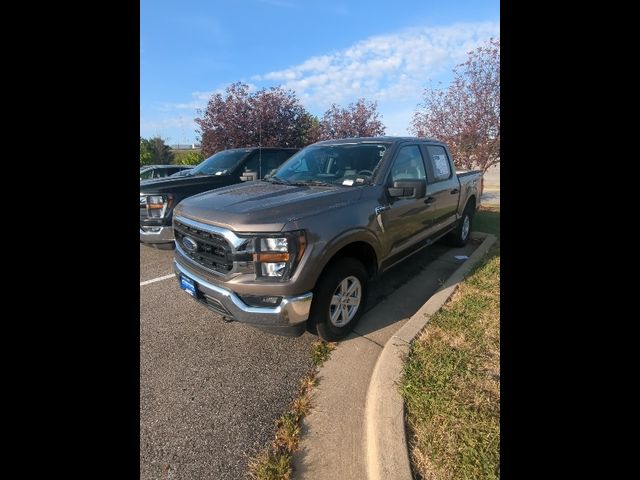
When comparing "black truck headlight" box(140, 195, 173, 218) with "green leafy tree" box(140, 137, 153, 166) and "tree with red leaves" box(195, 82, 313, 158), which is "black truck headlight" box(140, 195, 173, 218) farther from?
"green leafy tree" box(140, 137, 153, 166)

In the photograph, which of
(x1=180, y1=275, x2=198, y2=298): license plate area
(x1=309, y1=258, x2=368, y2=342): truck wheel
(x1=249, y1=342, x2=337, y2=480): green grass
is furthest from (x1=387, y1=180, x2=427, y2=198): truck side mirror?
(x1=180, y1=275, x2=198, y2=298): license plate area

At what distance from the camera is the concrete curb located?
180cm

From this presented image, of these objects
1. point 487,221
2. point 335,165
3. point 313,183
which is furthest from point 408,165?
point 487,221

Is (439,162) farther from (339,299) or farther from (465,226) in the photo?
(339,299)

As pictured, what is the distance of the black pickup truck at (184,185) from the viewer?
4.86m

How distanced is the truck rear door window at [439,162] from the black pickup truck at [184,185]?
242 centimetres

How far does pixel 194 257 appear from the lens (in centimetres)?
296

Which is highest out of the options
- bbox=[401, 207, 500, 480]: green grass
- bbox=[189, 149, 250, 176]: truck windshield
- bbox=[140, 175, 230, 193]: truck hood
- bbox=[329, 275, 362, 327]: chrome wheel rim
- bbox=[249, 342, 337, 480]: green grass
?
bbox=[189, 149, 250, 176]: truck windshield

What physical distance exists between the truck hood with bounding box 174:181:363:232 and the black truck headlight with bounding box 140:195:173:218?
1.87 metres
